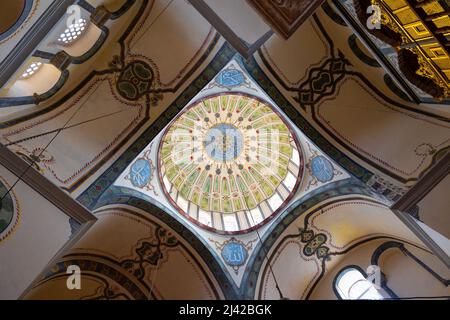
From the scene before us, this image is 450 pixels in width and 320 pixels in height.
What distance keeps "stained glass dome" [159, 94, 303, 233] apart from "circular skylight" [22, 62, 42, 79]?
4.22 meters

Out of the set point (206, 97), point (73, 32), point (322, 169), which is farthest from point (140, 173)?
point (322, 169)

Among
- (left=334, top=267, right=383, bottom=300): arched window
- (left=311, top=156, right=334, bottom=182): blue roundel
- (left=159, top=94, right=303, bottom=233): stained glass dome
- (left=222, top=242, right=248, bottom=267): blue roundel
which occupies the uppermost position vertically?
(left=159, top=94, right=303, bottom=233): stained glass dome

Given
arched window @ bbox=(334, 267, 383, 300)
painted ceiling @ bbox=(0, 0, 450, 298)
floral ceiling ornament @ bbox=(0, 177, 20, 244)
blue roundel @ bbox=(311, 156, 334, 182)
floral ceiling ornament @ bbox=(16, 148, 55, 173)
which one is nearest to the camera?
floral ceiling ornament @ bbox=(0, 177, 20, 244)

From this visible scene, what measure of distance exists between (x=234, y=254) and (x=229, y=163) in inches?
127

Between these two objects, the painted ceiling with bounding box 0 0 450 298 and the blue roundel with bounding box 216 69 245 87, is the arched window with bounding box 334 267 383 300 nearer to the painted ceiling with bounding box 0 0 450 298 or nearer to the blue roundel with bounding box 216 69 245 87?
the painted ceiling with bounding box 0 0 450 298

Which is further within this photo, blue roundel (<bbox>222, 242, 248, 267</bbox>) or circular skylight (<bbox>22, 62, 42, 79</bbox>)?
blue roundel (<bbox>222, 242, 248, 267</bbox>)

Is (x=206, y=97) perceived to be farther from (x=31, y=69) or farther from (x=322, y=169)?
(x=31, y=69)

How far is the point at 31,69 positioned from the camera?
6324mm

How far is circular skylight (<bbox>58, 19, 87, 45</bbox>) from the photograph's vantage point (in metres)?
6.21

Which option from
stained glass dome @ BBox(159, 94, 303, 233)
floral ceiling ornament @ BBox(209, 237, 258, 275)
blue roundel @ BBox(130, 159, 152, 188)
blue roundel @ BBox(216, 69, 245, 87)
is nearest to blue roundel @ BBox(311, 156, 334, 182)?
stained glass dome @ BBox(159, 94, 303, 233)
